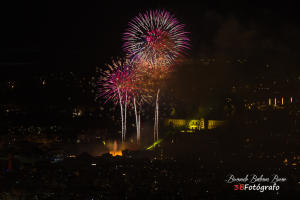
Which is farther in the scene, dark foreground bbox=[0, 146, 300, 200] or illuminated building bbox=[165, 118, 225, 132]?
illuminated building bbox=[165, 118, 225, 132]

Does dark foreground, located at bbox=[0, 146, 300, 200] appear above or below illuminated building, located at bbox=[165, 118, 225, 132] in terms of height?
below

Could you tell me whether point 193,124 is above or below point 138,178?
above

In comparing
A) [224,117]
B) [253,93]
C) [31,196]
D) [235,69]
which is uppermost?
[235,69]

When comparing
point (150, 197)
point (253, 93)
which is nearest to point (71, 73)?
point (253, 93)

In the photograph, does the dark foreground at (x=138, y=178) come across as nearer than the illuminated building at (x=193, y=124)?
Yes

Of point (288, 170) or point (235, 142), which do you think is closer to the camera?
point (288, 170)

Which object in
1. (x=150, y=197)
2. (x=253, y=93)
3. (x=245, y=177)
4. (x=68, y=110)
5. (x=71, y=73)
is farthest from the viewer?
(x=71, y=73)

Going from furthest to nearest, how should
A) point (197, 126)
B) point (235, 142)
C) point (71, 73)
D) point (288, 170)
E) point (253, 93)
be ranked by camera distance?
point (71, 73) → point (253, 93) → point (197, 126) → point (235, 142) → point (288, 170)

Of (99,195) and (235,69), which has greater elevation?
(235,69)

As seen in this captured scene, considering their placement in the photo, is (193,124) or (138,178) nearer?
(138,178)

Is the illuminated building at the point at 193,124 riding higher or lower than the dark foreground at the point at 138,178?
higher

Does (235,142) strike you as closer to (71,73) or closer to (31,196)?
(31,196)
